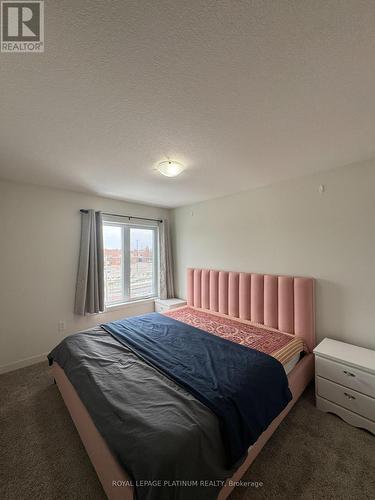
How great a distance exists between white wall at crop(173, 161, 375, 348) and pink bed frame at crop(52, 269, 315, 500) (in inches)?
7.5

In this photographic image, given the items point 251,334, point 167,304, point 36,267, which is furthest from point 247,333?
point 36,267

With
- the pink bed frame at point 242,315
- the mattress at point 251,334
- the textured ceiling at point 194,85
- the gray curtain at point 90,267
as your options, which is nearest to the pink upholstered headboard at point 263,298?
the pink bed frame at point 242,315

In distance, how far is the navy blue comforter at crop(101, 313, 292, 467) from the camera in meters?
1.24

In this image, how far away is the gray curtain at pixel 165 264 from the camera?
4073 mm

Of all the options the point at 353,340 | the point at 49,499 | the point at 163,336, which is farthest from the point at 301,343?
the point at 49,499

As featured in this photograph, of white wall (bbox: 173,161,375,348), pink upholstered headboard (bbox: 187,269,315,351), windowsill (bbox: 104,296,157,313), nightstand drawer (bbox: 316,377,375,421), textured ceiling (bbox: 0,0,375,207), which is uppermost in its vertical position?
textured ceiling (bbox: 0,0,375,207)

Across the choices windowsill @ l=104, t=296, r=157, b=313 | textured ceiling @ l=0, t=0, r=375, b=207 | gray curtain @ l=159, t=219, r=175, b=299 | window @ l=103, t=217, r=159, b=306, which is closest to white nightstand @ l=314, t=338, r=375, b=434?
textured ceiling @ l=0, t=0, r=375, b=207

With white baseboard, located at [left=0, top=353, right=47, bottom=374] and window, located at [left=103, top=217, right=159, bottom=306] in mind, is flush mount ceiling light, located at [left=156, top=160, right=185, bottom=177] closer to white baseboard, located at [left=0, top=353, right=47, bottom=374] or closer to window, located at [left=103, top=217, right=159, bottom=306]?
window, located at [left=103, top=217, right=159, bottom=306]

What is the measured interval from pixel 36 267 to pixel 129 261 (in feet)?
4.67

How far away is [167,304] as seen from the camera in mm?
3760

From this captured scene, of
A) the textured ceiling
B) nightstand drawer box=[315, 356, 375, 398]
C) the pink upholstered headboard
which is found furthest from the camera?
the pink upholstered headboard

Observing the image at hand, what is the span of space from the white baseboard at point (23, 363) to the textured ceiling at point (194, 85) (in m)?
2.44

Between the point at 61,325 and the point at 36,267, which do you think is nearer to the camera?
the point at 36,267

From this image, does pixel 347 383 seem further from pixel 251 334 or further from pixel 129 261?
pixel 129 261
